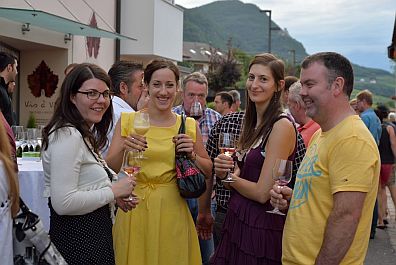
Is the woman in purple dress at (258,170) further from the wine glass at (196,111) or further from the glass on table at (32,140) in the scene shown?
the glass on table at (32,140)

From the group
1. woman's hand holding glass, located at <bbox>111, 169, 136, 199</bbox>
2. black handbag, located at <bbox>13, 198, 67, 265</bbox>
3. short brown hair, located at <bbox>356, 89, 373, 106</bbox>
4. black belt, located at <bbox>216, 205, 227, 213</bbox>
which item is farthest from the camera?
short brown hair, located at <bbox>356, 89, 373, 106</bbox>

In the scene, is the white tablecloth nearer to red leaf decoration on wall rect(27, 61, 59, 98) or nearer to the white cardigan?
the white cardigan

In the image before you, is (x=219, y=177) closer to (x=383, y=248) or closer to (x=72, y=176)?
(x=72, y=176)

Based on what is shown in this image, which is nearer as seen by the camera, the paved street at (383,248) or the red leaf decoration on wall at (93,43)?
the paved street at (383,248)

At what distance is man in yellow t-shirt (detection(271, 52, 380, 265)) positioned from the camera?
2557mm

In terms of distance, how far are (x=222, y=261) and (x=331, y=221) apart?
49.0 inches

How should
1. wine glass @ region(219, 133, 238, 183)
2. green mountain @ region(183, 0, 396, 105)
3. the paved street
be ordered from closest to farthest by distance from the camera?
wine glass @ region(219, 133, 238, 183)
the paved street
green mountain @ region(183, 0, 396, 105)

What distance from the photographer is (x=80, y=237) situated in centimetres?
319

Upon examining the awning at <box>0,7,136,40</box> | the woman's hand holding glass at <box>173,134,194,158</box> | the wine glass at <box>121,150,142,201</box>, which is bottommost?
the wine glass at <box>121,150,142,201</box>

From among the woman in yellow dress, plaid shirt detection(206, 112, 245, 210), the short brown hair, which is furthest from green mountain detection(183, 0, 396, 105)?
the woman in yellow dress

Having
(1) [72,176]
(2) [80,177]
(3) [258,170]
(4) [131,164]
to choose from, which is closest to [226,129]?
(3) [258,170]

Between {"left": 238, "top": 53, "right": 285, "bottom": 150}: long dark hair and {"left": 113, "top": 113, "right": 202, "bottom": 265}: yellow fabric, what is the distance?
1.68 ft

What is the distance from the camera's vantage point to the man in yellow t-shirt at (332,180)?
2557 millimetres

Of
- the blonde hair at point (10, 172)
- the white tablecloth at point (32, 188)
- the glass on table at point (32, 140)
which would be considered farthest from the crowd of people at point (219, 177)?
the glass on table at point (32, 140)
